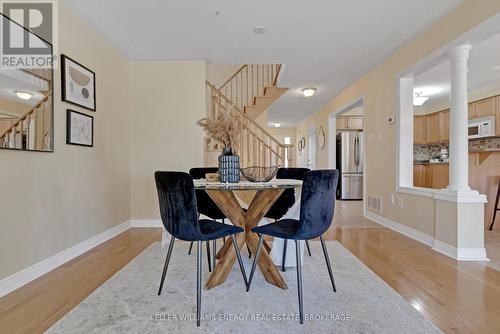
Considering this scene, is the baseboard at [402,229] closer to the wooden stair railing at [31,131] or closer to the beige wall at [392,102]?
the beige wall at [392,102]

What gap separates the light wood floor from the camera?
1638 mm

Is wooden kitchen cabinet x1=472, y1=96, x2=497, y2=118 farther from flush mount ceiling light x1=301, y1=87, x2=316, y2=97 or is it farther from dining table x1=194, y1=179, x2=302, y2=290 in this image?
dining table x1=194, y1=179, x2=302, y2=290

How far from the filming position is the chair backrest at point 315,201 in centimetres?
166

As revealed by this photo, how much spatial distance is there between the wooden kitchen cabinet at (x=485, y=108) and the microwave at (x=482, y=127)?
3.5 inches

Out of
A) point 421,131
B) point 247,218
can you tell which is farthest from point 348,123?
point 247,218

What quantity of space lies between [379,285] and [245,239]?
3.43 ft

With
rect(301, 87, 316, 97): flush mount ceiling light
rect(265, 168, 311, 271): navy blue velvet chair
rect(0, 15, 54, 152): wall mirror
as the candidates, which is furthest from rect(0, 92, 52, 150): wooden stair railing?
rect(301, 87, 316, 97): flush mount ceiling light

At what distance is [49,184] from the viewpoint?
2.44 metres

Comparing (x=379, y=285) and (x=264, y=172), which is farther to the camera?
(x=264, y=172)

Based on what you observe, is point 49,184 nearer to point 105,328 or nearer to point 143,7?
point 105,328

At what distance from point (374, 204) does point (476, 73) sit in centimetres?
269

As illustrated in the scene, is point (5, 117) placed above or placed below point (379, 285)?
above

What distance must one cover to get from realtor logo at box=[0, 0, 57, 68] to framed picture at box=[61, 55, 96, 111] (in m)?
0.19

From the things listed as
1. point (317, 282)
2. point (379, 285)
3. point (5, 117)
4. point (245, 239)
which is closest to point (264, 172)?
point (245, 239)
